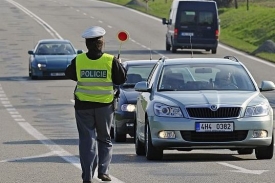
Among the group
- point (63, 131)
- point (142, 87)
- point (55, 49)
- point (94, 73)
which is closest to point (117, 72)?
point (94, 73)

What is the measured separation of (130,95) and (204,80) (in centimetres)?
347

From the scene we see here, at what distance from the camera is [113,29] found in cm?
6606

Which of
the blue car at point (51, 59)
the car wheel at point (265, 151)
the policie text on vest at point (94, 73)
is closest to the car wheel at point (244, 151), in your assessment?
the car wheel at point (265, 151)

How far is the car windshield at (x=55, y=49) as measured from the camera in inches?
1605

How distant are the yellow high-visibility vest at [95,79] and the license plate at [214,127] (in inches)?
120

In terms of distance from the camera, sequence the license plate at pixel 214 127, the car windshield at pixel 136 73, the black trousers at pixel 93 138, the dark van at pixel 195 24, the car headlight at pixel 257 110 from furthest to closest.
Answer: the dark van at pixel 195 24, the car windshield at pixel 136 73, the car headlight at pixel 257 110, the license plate at pixel 214 127, the black trousers at pixel 93 138

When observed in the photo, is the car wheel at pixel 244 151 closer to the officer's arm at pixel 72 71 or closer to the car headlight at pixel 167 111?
the car headlight at pixel 167 111

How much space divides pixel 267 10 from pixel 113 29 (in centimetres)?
916

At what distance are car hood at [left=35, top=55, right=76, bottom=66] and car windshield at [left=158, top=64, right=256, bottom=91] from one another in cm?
2305

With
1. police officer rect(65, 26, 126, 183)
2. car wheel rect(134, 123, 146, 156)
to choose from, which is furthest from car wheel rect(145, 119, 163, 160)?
police officer rect(65, 26, 126, 183)

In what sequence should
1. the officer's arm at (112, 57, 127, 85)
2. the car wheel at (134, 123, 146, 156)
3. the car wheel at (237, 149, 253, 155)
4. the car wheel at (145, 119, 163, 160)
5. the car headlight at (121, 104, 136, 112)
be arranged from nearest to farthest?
the officer's arm at (112, 57, 127, 85), the car wheel at (145, 119, 163, 160), the car wheel at (134, 123, 146, 156), the car wheel at (237, 149, 253, 155), the car headlight at (121, 104, 136, 112)

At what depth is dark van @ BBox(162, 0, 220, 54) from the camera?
49031 millimetres

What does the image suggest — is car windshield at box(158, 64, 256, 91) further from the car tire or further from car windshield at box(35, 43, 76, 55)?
car windshield at box(35, 43, 76, 55)

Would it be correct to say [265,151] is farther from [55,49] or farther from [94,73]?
[55,49]
